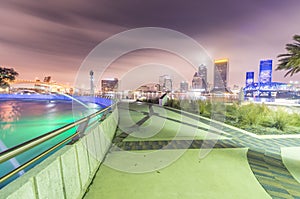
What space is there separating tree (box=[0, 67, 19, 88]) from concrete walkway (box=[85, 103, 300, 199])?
7736 cm

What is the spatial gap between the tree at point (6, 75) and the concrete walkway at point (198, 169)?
254ft

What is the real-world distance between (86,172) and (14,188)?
1.76 meters

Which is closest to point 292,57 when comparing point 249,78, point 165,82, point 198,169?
→ point 198,169

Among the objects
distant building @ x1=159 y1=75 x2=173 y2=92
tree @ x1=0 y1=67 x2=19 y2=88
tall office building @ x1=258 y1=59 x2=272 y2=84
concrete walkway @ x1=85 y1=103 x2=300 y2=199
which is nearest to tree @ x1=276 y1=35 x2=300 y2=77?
concrete walkway @ x1=85 y1=103 x2=300 y2=199

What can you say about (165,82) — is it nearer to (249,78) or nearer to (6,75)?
(6,75)

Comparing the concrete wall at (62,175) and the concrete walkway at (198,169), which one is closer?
the concrete wall at (62,175)

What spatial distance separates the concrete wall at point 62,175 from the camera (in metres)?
1.61

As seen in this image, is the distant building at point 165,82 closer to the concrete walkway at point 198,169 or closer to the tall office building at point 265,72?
the concrete walkway at point 198,169

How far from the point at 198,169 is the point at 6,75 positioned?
83.2 meters

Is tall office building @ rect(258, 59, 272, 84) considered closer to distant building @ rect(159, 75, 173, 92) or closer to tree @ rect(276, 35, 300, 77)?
distant building @ rect(159, 75, 173, 92)

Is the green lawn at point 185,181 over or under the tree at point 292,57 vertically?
under

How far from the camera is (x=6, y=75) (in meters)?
66.4

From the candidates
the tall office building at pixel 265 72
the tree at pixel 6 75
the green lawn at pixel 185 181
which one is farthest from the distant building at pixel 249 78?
the green lawn at pixel 185 181

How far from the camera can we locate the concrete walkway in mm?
3084
